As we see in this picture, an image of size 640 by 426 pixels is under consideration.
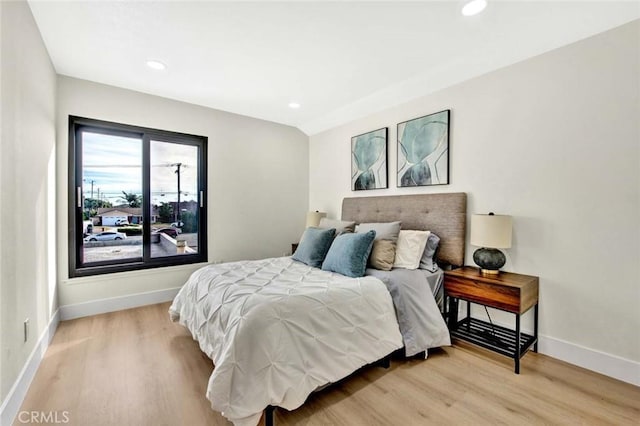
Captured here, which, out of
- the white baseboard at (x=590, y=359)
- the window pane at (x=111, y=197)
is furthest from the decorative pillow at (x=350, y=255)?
the window pane at (x=111, y=197)

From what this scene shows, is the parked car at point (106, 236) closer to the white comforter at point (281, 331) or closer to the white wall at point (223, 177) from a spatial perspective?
the white wall at point (223, 177)

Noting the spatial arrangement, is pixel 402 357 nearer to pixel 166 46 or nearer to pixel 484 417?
pixel 484 417

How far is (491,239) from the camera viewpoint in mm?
2285

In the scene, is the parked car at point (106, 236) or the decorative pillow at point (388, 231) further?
the parked car at point (106, 236)

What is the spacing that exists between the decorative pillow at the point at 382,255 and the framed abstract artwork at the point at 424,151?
949 millimetres

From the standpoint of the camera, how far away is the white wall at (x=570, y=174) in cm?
194

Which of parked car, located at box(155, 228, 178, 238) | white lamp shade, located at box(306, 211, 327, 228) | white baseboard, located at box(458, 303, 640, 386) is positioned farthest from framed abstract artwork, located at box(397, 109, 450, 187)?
parked car, located at box(155, 228, 178, 238)

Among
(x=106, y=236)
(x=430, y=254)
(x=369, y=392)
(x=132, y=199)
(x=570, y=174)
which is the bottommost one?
(x=369, y=392)

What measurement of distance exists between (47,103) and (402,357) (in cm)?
379

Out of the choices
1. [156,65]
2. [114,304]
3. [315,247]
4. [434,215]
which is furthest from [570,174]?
[114,304]

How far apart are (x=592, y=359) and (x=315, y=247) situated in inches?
91.8

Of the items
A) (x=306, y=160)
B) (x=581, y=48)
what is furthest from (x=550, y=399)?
(x=306, y=160)

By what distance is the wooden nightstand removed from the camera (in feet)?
6.81

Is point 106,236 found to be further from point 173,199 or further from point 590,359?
point 590,359
